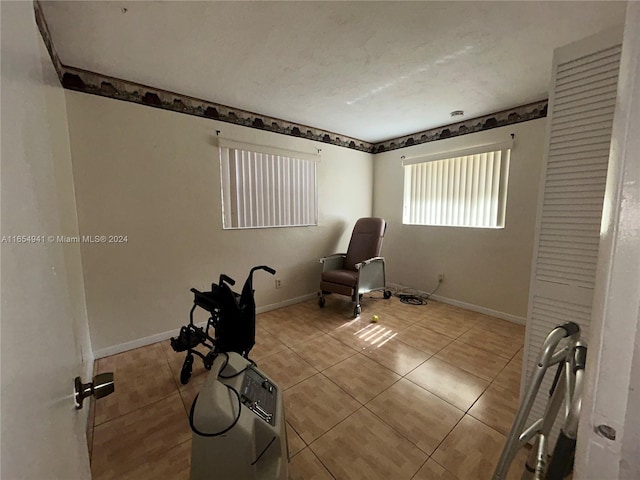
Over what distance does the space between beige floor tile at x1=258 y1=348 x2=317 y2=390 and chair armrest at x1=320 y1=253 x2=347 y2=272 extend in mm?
1341

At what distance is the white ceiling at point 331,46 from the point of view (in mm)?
1383

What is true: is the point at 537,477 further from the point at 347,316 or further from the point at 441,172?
the point at 441,172

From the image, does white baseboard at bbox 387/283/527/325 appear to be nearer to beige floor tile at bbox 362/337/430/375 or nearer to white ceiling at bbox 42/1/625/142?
beige floor tile at bbox 362/337/430/375

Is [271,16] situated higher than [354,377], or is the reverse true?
[271,16]

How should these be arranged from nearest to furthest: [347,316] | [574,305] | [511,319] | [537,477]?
[537,477] < [574,305] < [511,319] < [347,316]

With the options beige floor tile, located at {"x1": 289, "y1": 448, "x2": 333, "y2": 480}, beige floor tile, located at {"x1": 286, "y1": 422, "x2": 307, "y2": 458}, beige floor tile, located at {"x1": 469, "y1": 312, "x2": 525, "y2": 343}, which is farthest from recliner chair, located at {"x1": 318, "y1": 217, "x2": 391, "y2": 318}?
beige floor tile, located at {"x1": 289, "y1": 448, "x2": 333, "y2": 480}

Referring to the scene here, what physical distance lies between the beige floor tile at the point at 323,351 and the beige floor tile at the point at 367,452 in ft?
1.96

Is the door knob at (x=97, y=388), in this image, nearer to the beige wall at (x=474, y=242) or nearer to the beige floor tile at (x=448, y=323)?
the beige floor tile at (x=448, y=323)

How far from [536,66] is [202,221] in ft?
10.2

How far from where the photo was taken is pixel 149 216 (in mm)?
2299

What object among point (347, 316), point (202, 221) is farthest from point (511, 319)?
point (202, 221)

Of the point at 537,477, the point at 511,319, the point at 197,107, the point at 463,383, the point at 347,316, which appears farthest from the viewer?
the point at 347,316

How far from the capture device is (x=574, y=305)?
1169 millimetres

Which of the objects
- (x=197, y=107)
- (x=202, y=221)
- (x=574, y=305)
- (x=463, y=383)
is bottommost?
(x=463, y=383)
